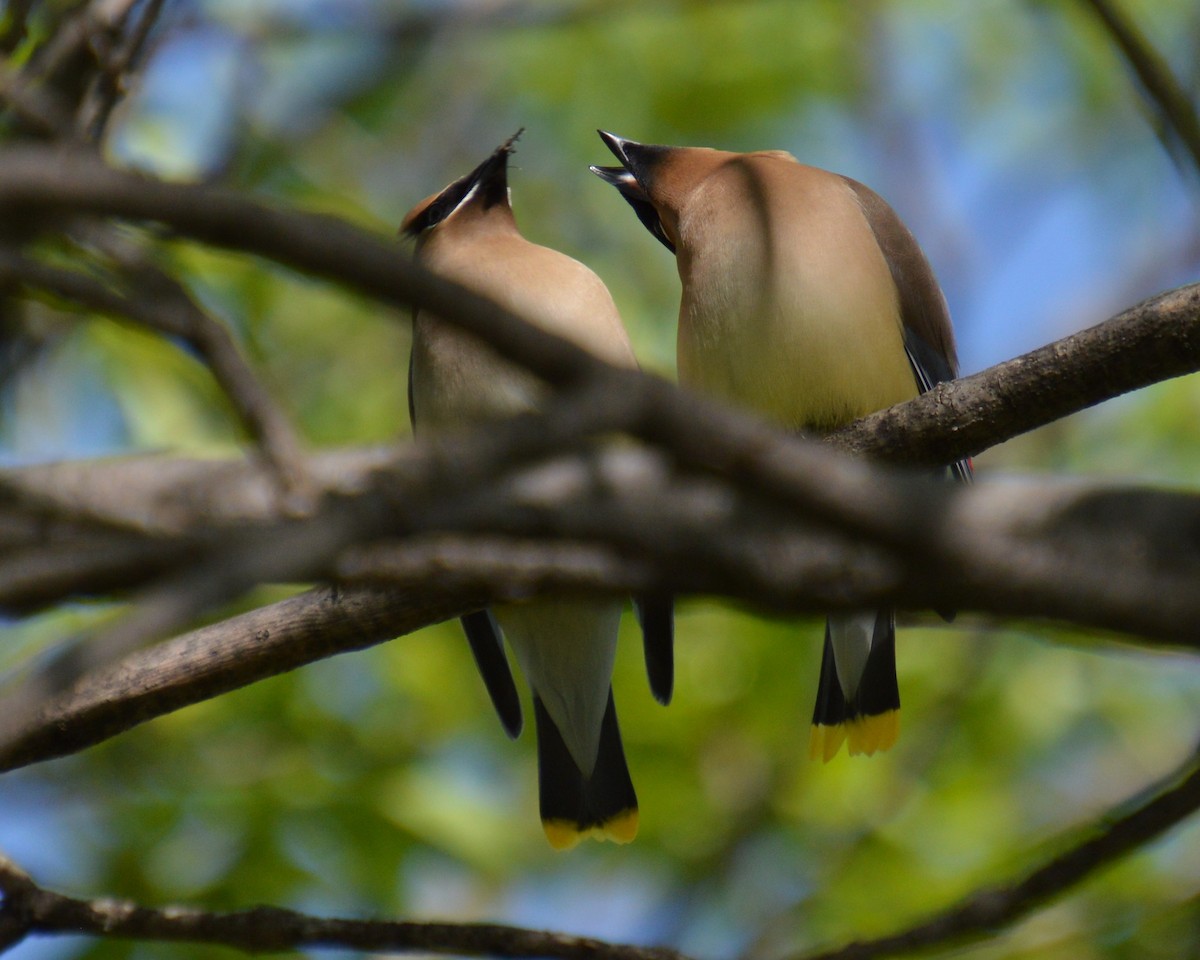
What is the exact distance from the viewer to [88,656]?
1.28 metres

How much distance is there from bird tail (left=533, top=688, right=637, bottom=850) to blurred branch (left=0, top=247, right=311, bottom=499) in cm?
275

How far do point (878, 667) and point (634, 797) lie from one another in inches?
32.2

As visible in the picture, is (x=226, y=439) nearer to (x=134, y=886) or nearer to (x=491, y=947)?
(x=134, y=886)

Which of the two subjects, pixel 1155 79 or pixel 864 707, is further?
pixel 864 707

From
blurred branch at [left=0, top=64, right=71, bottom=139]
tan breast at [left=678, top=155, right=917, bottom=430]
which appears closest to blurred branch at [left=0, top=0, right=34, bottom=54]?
blurred branch at [left=0, top=64, right=71, bottom=139]

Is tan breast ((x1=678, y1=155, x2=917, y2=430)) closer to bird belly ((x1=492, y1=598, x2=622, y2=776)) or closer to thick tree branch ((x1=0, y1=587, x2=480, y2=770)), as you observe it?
bird belly ((x1=492, y1=598, x2=622, y2=776))

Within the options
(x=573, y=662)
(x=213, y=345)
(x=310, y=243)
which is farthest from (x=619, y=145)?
(x=310, y=243)

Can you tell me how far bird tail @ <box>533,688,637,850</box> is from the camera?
4293 millimetres

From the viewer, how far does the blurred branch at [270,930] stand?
2.75m

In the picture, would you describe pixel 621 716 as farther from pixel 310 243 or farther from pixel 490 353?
pixel 310 243

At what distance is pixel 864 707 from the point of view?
4.08 metres

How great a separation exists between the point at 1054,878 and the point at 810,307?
176 centimetres

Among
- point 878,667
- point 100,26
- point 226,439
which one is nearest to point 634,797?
point 878,667

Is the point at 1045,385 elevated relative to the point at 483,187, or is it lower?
elevated
